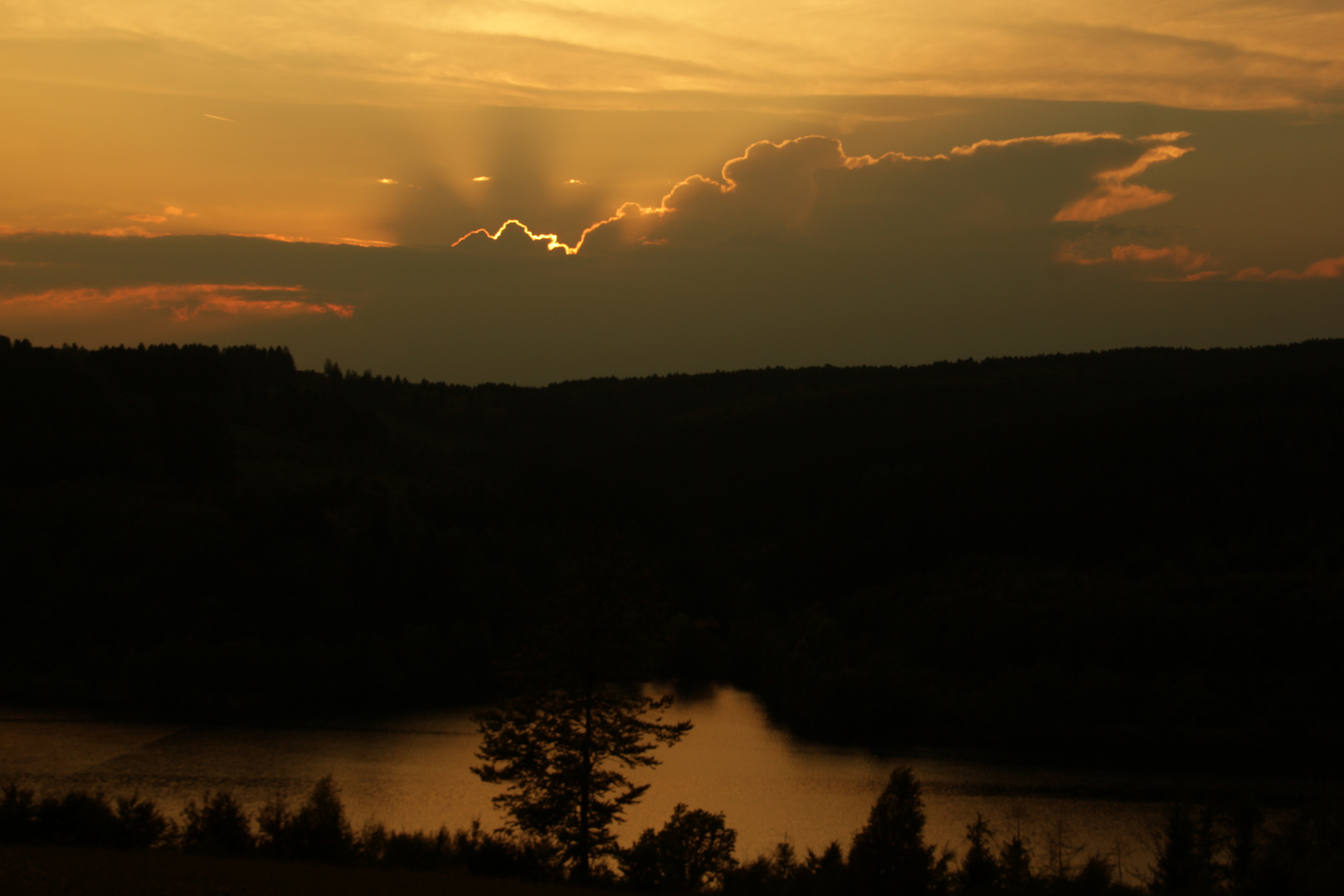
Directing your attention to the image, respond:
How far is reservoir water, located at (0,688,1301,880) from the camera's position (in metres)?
42.1

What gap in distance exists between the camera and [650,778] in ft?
162

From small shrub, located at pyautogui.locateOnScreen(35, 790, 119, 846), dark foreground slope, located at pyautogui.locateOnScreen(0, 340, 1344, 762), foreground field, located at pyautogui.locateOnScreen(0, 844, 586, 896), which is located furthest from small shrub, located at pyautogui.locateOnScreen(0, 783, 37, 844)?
dark foreground slope, located at pyautogui.locateOnScreen(0, 340, 1344, 762)

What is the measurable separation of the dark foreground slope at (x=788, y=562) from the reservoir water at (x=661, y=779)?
279 inches

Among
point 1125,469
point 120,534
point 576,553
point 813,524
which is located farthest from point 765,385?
point 576,553

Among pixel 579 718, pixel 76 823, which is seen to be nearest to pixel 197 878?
pixel 76 823

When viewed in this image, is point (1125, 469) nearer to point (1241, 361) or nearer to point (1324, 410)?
point (1324, 410)

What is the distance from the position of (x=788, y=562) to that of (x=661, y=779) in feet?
141

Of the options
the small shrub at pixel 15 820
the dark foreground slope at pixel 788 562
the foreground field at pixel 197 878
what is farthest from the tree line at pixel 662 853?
the dark foreground slope at pixel 788 562

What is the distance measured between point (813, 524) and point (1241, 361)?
66.4 meters

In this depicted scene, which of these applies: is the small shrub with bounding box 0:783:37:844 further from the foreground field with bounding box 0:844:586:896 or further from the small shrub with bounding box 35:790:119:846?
the foreground field with bounding box 0:844:586:896

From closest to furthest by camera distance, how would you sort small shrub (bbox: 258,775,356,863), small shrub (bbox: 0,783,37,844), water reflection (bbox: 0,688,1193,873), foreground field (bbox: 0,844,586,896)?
1. foreground field (bbox: 0,844,586,896)
2. small shrub (bbox: 0,783,37,844)
3. small shrub (bbox: 258,775,356,863)
4. water reflection (bbox: 0,688,1193,873)

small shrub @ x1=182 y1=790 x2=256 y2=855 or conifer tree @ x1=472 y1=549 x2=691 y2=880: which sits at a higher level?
conifer tree @ x1=472 y1=549 x2=691 y2=880

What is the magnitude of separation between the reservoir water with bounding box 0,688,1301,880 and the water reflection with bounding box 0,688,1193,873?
0.10m

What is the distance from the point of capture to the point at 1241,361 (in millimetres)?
135500
